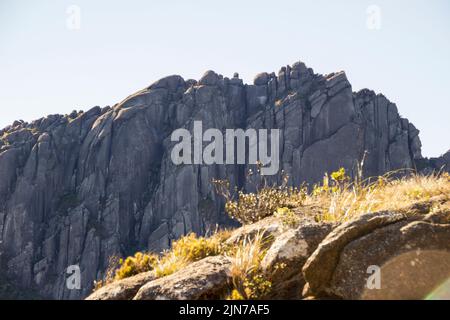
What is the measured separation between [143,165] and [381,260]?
9814 cm

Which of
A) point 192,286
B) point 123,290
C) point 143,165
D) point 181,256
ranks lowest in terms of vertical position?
point 143,165

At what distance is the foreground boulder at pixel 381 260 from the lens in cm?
494

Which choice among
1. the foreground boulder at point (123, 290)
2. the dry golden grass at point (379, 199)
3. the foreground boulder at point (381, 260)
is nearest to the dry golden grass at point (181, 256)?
the foreground boulder at point (123, 290)

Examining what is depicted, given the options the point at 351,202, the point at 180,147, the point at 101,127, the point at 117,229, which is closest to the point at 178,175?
the point at 180,147

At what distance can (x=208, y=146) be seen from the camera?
98.4 meters

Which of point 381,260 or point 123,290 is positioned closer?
point 381,260

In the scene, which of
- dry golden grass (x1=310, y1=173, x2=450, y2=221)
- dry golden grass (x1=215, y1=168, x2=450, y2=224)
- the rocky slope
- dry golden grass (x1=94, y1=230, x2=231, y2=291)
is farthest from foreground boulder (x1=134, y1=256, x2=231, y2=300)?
dry golden grass (x1=310, y1=173, x2=450, y2=221)

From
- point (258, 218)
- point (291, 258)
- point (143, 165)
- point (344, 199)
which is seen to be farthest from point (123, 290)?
point (143, 165)

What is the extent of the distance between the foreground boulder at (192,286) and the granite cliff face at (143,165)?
8220 cm

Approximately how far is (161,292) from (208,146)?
9298 centimetres

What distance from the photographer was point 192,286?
5.70 meters

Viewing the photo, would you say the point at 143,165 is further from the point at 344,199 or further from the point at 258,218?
the point at 344,199

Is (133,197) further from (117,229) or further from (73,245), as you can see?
(73,245)

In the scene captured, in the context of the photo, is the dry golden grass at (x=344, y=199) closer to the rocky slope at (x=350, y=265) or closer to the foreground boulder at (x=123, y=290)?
the rocky slope at (x=350, y=265)
